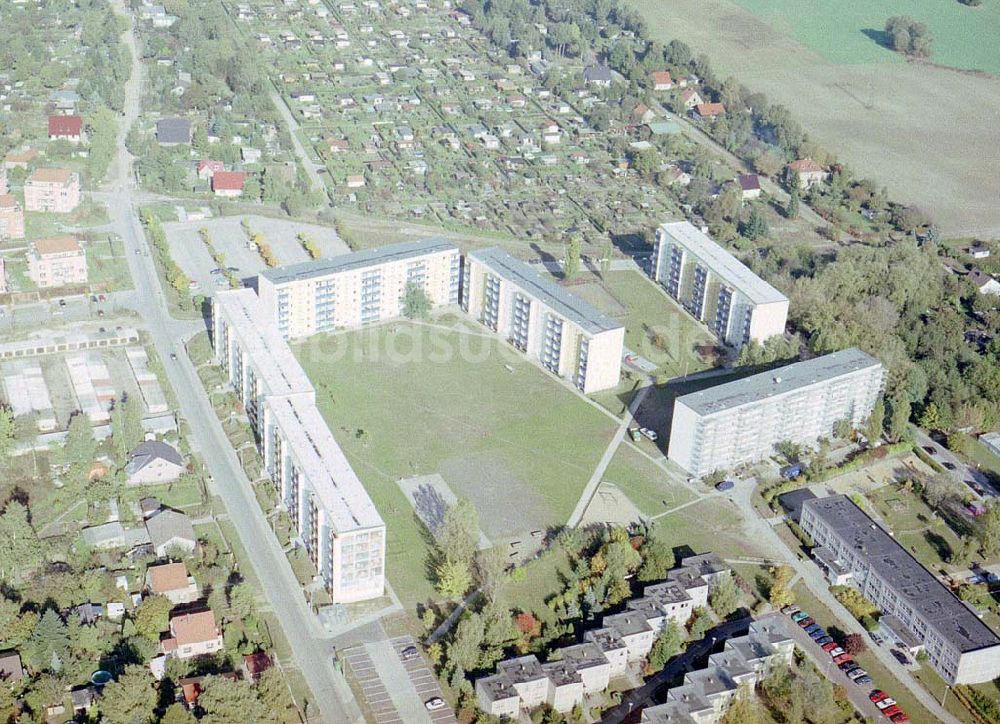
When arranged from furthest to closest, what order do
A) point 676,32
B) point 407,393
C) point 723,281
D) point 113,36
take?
1. point 676,32
2. point 113,36
3. point 723,281
4. point 407,393

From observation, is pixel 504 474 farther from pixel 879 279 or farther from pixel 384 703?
pixel 879 279

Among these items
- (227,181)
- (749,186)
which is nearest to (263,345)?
(227,181)

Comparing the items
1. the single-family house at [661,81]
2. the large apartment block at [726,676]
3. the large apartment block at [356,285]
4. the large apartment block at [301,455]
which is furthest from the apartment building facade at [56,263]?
the single-family house at [661,81]

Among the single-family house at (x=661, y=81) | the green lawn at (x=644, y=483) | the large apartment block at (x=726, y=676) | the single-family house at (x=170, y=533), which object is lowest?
the green lawn at (x=644, y=483)

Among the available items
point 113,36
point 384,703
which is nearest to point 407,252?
point 384,703

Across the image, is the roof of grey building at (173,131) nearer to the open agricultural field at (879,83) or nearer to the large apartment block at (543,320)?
the large apartment block at (543,320)

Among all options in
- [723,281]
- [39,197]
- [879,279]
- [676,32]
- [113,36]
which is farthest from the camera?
[676,32]

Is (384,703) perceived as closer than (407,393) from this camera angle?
Yes
